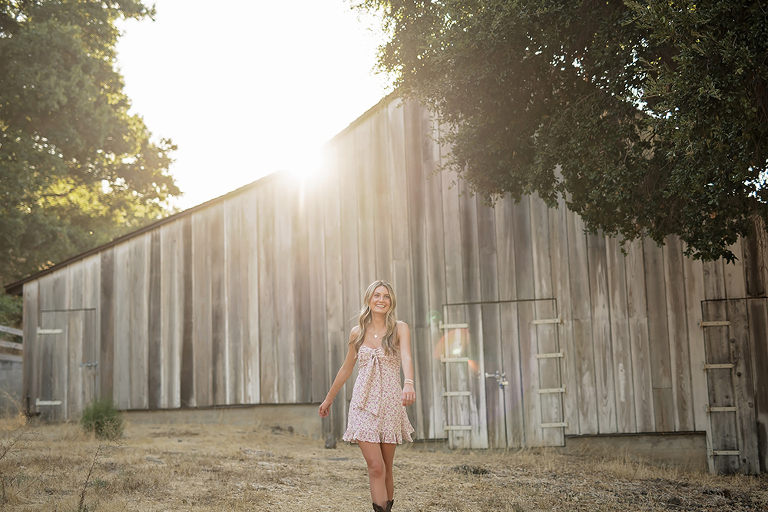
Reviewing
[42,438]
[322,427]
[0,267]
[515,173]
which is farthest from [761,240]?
[0,267]

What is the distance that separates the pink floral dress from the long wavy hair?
0.06 meters

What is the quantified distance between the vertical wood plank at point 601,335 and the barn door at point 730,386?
1346 mm

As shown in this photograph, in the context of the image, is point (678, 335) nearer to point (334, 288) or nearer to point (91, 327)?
point (334, 288)

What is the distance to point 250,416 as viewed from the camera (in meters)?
11.1

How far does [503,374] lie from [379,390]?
5.60 m

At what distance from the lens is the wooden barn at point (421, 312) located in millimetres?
9531

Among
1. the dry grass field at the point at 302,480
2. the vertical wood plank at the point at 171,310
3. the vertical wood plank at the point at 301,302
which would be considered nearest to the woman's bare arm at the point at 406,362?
the dry grass field at the point at 302,480

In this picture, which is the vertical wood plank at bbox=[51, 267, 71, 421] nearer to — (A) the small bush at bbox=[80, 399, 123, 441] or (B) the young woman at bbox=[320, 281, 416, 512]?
(A) the small bush at bbox=[80, 399, 123, 441]

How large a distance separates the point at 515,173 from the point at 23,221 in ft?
52.9

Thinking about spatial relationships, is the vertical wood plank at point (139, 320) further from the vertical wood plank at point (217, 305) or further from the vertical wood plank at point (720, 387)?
the vertical wood plank at point (720, 387)

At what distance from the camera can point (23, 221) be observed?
60.1 feet

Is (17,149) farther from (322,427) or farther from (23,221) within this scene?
(322,427)

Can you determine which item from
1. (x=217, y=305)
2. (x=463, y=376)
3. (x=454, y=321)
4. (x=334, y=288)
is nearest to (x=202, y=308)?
(x=217, y=305)

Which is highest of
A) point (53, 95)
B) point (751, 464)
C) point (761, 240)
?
point (53, 95)
